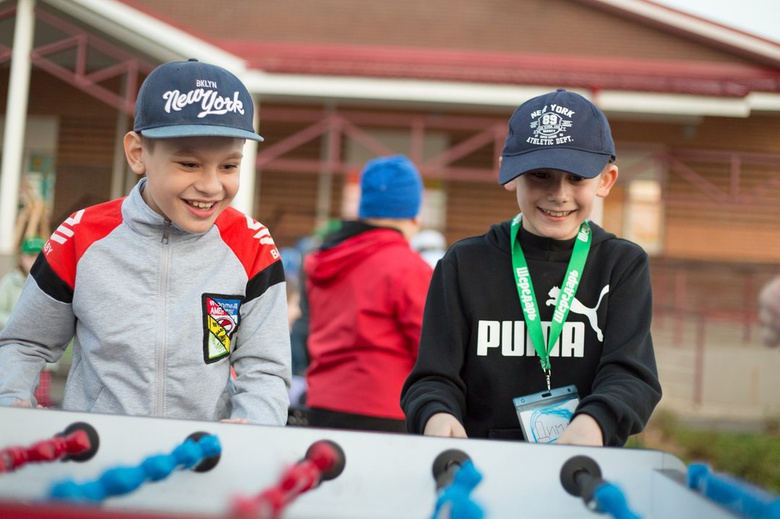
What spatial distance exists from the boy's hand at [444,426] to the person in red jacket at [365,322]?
175cm

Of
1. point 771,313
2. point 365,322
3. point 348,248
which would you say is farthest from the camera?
point 348,248

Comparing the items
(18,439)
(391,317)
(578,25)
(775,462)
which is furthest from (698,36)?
(18,439)

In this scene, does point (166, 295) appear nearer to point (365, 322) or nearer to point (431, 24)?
point (365, 322)

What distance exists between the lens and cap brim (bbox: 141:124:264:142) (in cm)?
228

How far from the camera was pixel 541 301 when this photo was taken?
255cm

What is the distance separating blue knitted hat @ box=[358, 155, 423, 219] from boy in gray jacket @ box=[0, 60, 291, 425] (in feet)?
6.70

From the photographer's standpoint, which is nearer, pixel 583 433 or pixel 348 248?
pixel 583 433

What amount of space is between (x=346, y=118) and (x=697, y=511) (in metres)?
13.2

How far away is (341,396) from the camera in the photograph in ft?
13.9

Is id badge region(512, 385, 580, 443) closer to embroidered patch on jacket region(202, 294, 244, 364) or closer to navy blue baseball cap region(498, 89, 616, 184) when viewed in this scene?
navy blue baseball cap region(498, 89, 616, 184)

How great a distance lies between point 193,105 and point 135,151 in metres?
0.30

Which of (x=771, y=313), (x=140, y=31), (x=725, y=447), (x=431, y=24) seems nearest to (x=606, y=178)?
(x=771, y=313)

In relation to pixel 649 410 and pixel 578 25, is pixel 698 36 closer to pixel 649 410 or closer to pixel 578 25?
pixel 578 25

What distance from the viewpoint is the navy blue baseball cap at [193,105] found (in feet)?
7.53
